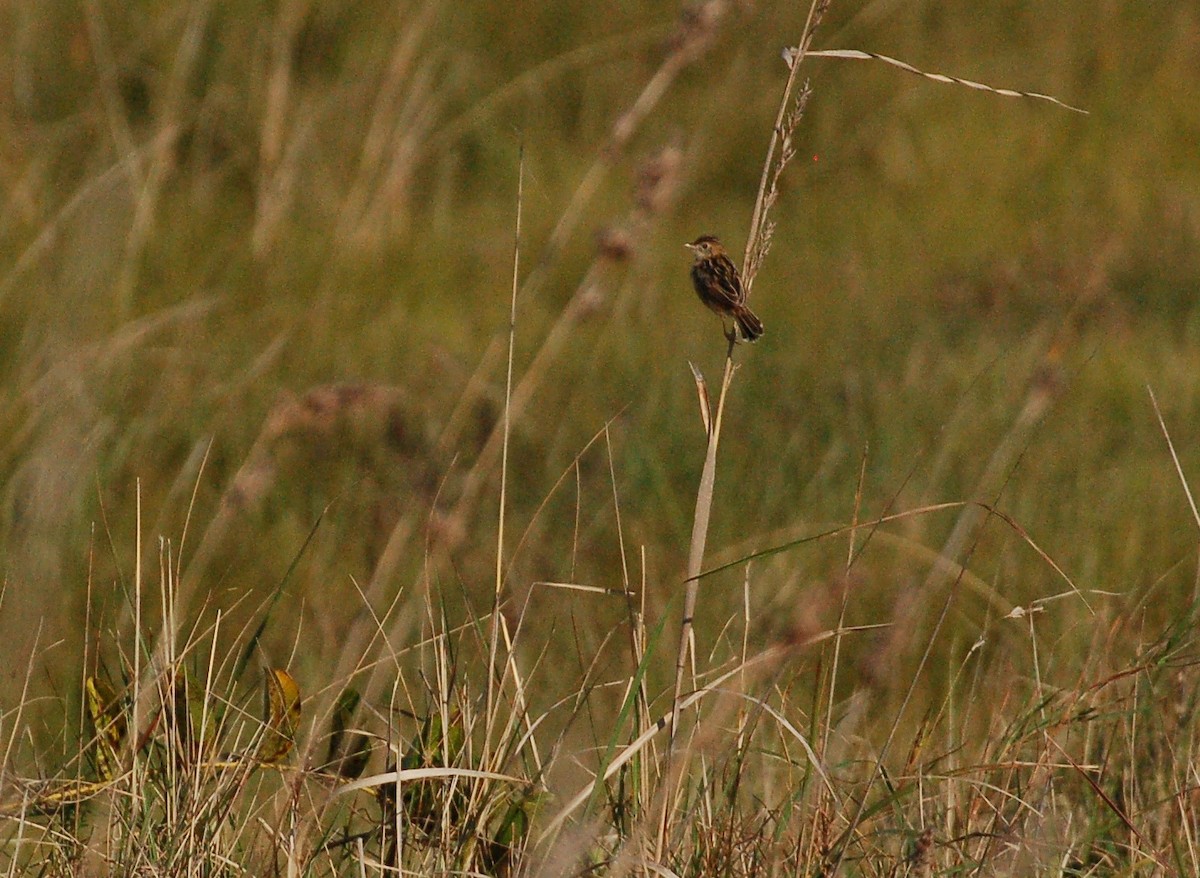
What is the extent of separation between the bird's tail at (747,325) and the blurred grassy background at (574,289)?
218mm

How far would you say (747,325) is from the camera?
2146 mm

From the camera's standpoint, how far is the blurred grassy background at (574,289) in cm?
363

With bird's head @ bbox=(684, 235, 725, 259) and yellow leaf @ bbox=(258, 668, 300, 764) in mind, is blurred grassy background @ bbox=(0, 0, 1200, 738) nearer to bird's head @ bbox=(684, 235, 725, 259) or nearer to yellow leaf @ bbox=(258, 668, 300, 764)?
bird's head @ bbox=(684, 235, 725, 259)

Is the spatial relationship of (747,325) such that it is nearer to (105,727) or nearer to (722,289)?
(722,289)

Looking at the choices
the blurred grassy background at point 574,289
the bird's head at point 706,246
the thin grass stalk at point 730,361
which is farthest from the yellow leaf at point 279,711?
the bird's head at point 706,246

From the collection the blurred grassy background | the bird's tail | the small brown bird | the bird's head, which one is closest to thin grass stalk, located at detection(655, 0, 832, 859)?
the bird's tail

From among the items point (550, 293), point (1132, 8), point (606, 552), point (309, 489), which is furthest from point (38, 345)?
point (1132, 8)

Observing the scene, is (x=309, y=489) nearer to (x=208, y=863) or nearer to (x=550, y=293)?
(x=550, y=293)

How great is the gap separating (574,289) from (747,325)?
115 inches

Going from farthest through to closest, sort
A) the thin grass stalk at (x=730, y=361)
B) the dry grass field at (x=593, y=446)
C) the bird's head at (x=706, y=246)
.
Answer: the bird's head at (x=706, y=246)
the dry grass field at (x=593, y=446)
the thin grass stalk at (x=730, y=361)

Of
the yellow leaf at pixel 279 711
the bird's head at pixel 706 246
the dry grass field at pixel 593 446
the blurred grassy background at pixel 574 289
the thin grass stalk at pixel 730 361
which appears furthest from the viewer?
the blurred grassy background at pixel 574 289

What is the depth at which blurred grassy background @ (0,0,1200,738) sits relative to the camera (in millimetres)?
3629

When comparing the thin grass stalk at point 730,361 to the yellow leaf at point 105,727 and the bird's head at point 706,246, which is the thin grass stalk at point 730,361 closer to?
the yellow leaf at point 105,727

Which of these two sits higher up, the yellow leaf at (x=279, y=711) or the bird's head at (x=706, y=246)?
the bird's head at (x=706, y=246)
